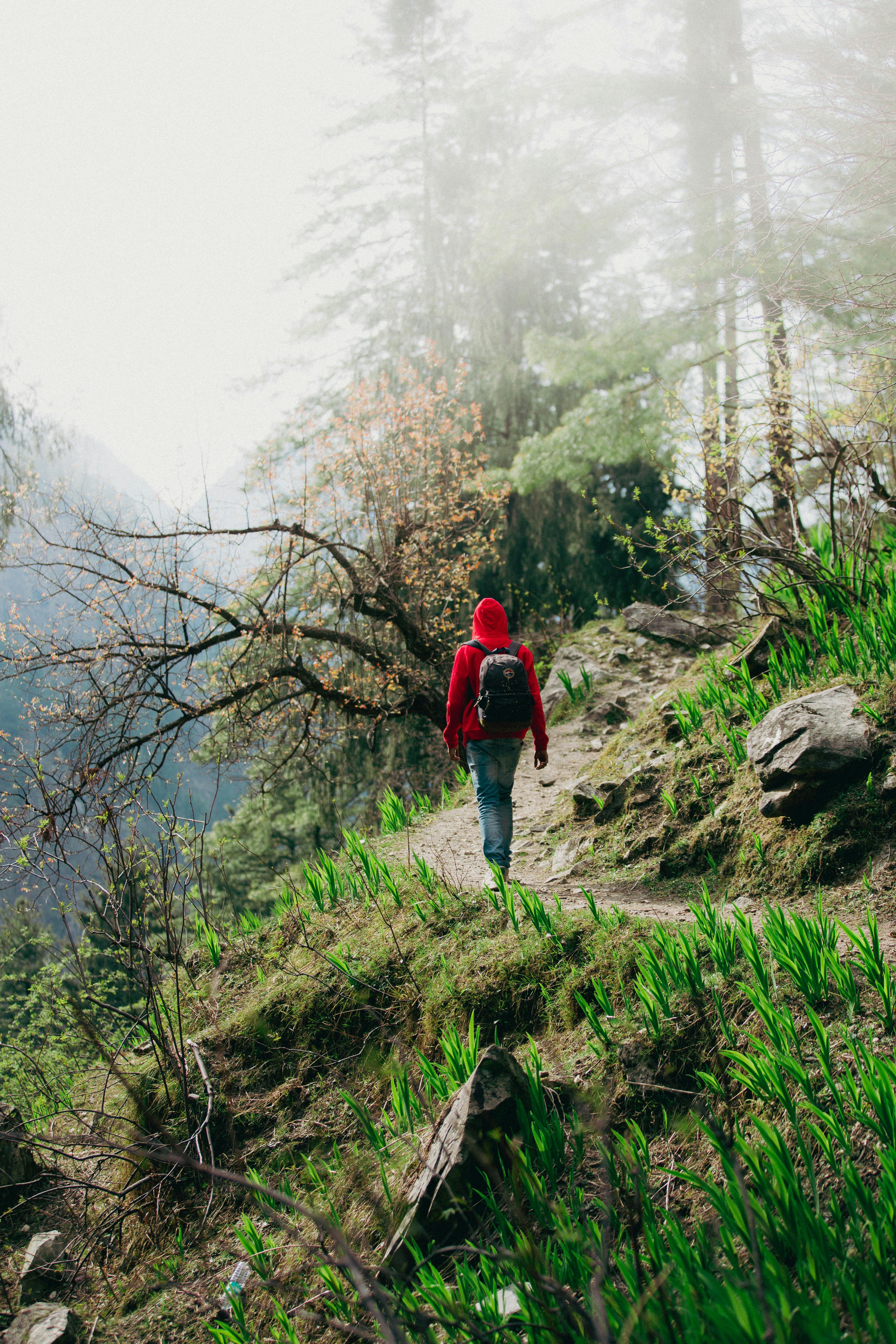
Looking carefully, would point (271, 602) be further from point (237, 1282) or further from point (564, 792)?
point (237, 1282)

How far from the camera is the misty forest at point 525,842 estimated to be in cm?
225

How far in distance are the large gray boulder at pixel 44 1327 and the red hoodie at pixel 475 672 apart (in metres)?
3.12

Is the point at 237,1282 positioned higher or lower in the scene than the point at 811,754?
lower

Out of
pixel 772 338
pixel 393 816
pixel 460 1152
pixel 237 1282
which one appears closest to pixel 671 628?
pixel 772 338

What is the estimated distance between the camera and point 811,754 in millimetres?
3773

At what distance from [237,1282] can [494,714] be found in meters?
2.81

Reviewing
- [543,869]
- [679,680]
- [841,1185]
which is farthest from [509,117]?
[841,1185]

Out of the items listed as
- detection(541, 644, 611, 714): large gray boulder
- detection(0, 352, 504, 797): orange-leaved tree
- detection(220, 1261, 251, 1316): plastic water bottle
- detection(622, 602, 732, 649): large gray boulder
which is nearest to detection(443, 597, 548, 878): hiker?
detection(220, 1261, 251, 1316): plastic water bottle

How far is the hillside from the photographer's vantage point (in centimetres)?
184

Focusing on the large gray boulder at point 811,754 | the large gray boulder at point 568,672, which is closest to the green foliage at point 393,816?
the large gray boulder at point 568,672

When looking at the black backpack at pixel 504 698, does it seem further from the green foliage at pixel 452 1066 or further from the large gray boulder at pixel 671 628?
the large gray boulder at pixel 671 628

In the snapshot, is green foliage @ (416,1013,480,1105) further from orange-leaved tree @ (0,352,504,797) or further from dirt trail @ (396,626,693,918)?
orange-leaved tree @ (0,352,504,797)

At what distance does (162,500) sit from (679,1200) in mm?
7472

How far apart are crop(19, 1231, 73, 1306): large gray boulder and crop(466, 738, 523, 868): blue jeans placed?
2825 mm
